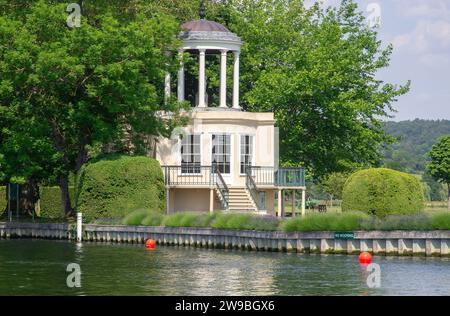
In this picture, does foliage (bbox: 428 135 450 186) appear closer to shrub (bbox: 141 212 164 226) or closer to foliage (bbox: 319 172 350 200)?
foliage (bbox: 319 172 350 200)

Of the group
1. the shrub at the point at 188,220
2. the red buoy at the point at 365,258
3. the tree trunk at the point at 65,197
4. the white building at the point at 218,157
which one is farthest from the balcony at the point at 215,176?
the red buoy at the point at 365,258

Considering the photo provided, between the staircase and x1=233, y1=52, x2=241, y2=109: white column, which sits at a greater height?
x1=233, y1=52, x2=241, y2=109: white column

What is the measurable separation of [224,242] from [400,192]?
8239 millimetres

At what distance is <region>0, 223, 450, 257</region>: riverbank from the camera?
4786cm

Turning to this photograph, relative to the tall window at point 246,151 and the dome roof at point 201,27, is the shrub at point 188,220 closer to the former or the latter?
the tall window at point 246,151

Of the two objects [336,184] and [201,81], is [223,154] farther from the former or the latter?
[336,184]

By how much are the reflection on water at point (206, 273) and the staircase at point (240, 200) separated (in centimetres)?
1039

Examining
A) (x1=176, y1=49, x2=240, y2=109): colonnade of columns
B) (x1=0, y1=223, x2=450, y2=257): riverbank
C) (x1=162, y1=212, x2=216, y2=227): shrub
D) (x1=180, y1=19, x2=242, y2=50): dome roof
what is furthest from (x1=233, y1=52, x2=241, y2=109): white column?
(x1=162, y1=212, x2=216, y2=227): shrub

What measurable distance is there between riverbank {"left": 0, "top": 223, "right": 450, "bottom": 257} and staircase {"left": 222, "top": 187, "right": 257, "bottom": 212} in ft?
22.8

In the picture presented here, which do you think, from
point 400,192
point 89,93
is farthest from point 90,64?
point 400,192

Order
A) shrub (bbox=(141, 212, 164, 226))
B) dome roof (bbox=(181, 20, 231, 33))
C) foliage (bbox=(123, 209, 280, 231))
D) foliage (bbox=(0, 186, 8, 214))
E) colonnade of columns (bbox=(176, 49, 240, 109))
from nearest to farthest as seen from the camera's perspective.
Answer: foliage (bbox=(123, 209, 280, 231))
shrub (bbox=(141, 212, 164, 226))
colonnade of columns (bbox=(176, 49, 240, 109))
dome roof (bbox=(181, 20, 231, 33))
foliage (bbox=(0, 186, 8, 214))

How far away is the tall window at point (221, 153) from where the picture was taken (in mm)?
65938
